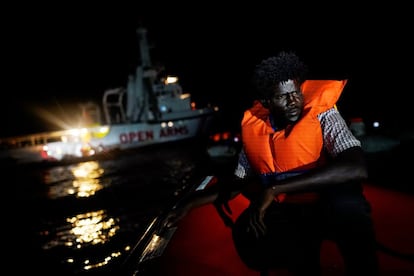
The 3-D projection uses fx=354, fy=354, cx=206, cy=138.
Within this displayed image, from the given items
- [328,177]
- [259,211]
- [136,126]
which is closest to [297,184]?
[328,177]

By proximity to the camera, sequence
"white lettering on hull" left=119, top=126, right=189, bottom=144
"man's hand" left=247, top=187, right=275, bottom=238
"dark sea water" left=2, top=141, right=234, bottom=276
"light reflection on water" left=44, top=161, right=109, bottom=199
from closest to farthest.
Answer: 1. "man's hand" left=247, top=187, right=275, bottom=238
2. "dark sea water" left=2, top=141, right=234, bottom=276
3. "light reflection on water" left=44, top=161, right=109, bottom=199
4. "white lettering on hull" left=119, top=126, right=189, bottom=144

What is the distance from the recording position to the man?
1859 mm

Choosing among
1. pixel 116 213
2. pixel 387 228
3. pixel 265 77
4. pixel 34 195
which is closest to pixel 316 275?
pixel 265 77

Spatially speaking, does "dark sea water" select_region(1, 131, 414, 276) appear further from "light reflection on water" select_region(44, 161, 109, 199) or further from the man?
the man

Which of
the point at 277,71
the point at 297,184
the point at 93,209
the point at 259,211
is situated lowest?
the point at 93,209

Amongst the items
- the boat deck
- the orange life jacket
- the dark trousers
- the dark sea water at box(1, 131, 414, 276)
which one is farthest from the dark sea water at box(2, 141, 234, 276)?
the orange life jacket

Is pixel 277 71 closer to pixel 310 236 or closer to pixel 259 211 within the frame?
pixel 259 211

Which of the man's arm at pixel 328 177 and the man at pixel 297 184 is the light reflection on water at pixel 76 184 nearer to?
the man at pixel 297 184

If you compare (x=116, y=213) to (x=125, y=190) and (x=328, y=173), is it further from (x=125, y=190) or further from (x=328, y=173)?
(x=328, y=173)

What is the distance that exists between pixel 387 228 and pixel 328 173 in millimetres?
2317

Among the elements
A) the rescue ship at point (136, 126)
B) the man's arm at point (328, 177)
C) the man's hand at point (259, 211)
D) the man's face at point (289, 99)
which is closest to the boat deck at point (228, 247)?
the man's hand at point (259, 211)

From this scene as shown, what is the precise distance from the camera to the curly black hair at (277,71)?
2.22 m

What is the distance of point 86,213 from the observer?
916cm

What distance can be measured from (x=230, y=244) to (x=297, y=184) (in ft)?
6.79
